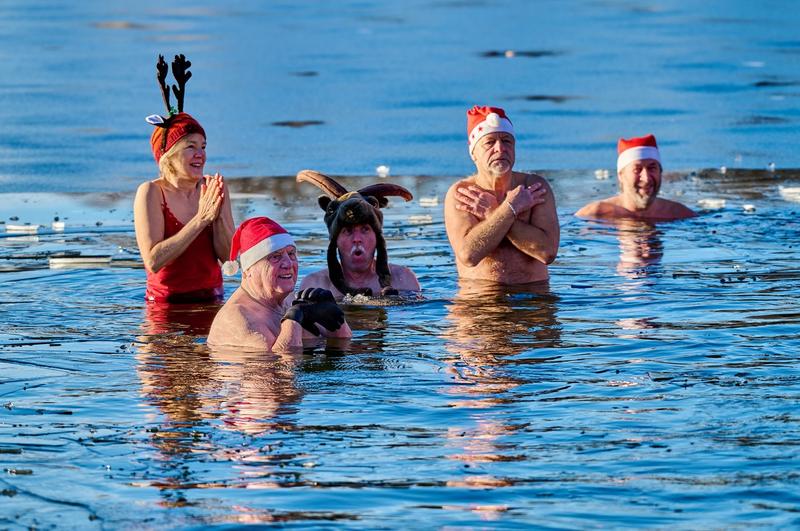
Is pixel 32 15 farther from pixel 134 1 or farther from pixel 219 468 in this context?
pixel 219 468

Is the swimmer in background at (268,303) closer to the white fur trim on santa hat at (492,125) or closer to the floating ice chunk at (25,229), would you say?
the white fur trim on santa hat at (492,125)

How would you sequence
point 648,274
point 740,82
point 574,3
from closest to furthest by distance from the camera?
point 648,274, point 740,82, point 574,3

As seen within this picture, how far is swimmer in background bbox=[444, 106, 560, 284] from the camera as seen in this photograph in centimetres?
1091

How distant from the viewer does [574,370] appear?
834 cm

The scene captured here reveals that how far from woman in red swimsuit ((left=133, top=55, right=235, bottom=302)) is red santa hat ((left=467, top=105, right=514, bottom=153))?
1.89 m

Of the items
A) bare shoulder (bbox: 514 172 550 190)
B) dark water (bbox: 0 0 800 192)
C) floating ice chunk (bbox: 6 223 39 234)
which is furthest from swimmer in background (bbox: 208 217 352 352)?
dark water (bbox: 0 0 800 192)

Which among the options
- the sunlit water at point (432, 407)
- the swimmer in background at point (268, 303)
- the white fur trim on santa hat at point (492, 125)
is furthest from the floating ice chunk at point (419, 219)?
the swimmer in background at point (268, 303)

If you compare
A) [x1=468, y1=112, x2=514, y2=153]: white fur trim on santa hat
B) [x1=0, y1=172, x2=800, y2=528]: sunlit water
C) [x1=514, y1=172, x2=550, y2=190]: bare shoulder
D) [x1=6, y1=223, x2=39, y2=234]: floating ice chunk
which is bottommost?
[x1=0, y1=172, x2=800, y2=528]: sunlit water

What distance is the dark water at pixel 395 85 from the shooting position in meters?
17.4

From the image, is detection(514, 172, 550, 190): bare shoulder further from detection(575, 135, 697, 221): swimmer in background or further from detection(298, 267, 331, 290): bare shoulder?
detection(575, 135, 697, 221): swimmer in background

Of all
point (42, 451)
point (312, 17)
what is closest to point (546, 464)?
point (42, 451)

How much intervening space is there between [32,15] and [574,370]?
2756cm

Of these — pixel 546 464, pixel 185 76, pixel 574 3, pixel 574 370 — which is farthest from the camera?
pixel 574 3

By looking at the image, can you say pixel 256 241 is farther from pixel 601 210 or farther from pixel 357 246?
pixel 601 210
